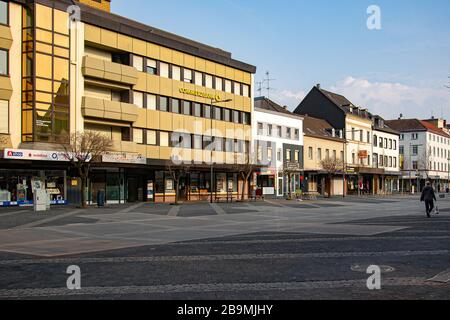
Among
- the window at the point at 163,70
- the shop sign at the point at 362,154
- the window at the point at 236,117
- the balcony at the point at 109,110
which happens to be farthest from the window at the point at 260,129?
the shop sign at the point at 362,154

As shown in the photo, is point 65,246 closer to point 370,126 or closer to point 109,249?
point 109,249

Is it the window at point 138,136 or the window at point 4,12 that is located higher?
the window at point 4,12

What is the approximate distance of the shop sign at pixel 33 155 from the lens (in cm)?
3125

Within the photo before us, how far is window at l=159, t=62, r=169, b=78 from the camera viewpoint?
144ft

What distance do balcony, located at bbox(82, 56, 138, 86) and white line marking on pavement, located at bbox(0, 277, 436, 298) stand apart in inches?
1206

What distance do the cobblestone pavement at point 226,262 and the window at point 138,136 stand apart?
837 inches

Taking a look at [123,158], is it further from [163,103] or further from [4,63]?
[4,63]

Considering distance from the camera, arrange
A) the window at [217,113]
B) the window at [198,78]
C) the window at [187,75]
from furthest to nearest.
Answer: the window at [217,113] < the window at [198,78] < the window at [187,75]

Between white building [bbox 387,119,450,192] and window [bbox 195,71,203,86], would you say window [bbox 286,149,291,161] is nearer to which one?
window [bbox 195,71,203,86]

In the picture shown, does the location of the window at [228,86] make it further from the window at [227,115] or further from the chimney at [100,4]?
the chimney at [100,4]

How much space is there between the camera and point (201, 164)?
46156mm

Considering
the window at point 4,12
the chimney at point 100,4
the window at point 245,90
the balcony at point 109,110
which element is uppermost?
the chimney at point 100,4

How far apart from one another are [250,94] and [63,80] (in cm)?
2333
